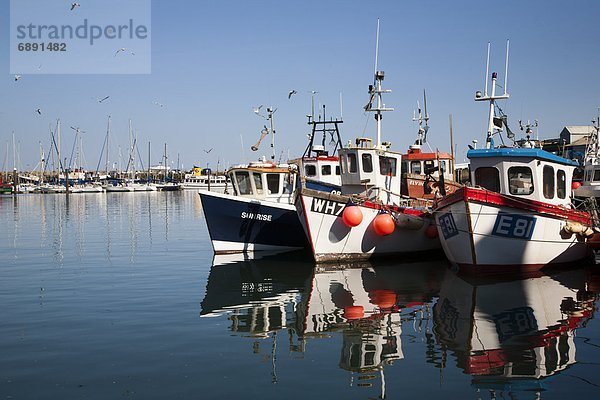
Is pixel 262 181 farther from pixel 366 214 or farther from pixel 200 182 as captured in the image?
pixel 200 182

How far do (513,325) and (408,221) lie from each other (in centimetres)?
805

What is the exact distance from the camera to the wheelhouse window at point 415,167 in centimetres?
2420

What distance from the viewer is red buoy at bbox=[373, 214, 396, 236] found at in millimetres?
16844

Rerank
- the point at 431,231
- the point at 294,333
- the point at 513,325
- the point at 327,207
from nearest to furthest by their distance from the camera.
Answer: the point at 294,333, the point at 513,325, the point at 327,207, the point at 431,231

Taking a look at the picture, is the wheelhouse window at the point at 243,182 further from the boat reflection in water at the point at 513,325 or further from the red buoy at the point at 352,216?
the boat reflection in water at the point at 513,325

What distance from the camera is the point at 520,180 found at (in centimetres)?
1584

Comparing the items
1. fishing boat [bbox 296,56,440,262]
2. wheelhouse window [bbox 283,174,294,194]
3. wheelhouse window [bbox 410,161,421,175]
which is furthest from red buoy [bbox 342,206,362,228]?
wheelhouse window [bbox 410,161,421,175]

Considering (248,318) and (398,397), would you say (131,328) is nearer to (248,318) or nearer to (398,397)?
(248,318)

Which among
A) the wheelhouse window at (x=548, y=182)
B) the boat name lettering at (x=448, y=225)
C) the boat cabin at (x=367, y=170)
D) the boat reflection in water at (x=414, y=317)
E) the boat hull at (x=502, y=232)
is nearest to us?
the boat reflection in water at (x=414, y=317)

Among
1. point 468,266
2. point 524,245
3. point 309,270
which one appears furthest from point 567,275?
point 309,270

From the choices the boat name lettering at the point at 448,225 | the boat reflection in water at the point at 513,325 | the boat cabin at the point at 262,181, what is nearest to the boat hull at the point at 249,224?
the boat cabin at the point at 262,181

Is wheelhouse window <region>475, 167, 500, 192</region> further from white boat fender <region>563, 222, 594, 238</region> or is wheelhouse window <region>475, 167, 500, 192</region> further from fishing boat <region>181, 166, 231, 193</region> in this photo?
fishing boat <region>181, 166, 231, 193</region>

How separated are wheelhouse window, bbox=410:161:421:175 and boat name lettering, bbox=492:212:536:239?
976cm

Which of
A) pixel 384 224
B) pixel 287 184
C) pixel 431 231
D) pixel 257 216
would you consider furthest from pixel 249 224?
pixel 431 231
